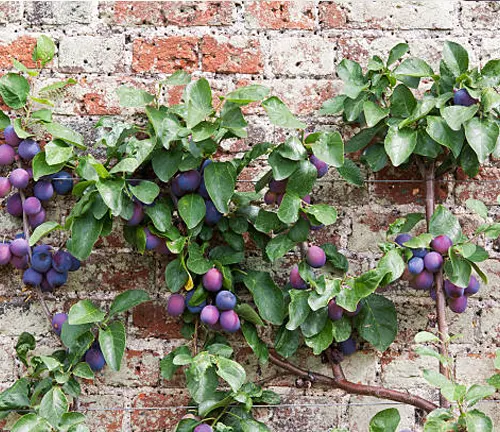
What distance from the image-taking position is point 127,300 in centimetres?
152

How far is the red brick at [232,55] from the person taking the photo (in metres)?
1.65

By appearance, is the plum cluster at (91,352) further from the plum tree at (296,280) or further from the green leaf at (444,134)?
the green leaf at (444,134)

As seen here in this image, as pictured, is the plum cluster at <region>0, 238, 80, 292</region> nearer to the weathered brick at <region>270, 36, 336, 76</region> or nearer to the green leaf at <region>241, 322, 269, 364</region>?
the green leaf at <region>241, 322, 269, 364</region>

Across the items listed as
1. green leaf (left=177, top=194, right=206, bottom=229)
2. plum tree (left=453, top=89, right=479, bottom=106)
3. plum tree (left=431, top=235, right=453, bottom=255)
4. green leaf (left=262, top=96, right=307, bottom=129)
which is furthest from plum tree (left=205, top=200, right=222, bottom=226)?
plum tree (left=453, top=89, right=479, bottom=106)

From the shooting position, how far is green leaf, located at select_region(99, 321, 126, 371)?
4.79 ft

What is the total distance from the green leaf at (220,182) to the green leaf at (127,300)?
0.26 meters

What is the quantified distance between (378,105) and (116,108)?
1.92ft

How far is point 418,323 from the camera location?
1.59 m

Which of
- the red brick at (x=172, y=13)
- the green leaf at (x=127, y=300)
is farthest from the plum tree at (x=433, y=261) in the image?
the red brick at (x=172, y=13)

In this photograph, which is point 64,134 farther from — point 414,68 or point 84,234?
point 414,68

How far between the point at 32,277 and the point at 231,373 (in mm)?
488

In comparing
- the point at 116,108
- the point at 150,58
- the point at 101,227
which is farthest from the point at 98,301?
the point at 150,58

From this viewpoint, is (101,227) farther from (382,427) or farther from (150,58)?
(382,427)

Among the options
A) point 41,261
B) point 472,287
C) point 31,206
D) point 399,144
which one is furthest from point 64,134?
point 472,287
